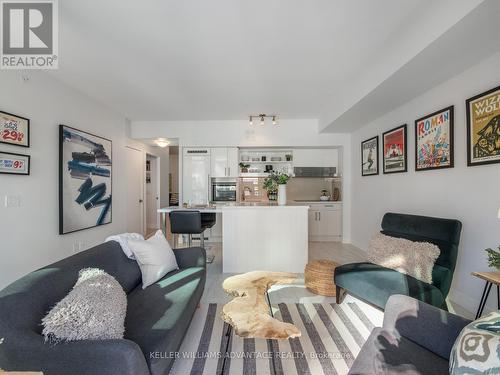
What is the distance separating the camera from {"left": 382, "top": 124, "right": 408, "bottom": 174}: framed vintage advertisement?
3250 mm

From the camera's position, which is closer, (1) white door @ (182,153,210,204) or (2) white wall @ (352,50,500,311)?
(2) white wall @ (352,50,500,311)

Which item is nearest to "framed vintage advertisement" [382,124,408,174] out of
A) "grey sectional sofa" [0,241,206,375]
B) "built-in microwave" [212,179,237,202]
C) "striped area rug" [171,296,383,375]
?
"striped area rug" [171,296,383,375]

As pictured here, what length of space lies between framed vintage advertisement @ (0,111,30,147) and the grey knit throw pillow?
2.18 meters

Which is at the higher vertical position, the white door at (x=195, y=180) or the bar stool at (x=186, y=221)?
the white door at (x=195, y=180)

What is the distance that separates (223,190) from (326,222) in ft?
7.83

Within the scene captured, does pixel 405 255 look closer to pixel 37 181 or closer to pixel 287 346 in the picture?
pixel 287 346

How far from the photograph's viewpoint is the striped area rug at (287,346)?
1596mm

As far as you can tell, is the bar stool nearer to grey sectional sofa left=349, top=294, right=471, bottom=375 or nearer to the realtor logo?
the realtor logo

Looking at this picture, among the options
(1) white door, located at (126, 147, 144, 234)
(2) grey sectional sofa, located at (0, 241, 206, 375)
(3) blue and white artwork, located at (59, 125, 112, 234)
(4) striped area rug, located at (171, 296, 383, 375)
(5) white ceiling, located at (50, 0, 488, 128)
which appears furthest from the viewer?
(1) white door, located at (126, 147, 144, 234)

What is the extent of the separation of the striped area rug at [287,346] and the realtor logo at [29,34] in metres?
2.83

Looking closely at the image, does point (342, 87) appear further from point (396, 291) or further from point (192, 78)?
point (396, 291)

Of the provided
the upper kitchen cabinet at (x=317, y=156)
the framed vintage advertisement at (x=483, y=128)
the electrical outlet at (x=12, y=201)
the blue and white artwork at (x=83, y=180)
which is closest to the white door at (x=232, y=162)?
the upper kitchen cabinet at (x=317, y=156)

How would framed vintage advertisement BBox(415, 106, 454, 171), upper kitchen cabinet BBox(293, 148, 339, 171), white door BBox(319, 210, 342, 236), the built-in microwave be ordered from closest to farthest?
framed vintage advertisement BBox(415, 106, 454, 171) < white door BBox(319, 210, 342, 236) < the built-in microwave < upper kitchen cabinet BBox(293, 148, 339, 171)

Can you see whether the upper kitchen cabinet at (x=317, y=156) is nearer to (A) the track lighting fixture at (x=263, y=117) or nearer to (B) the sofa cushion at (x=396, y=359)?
(A) the track lighting fixture at (x=263, y=117)
